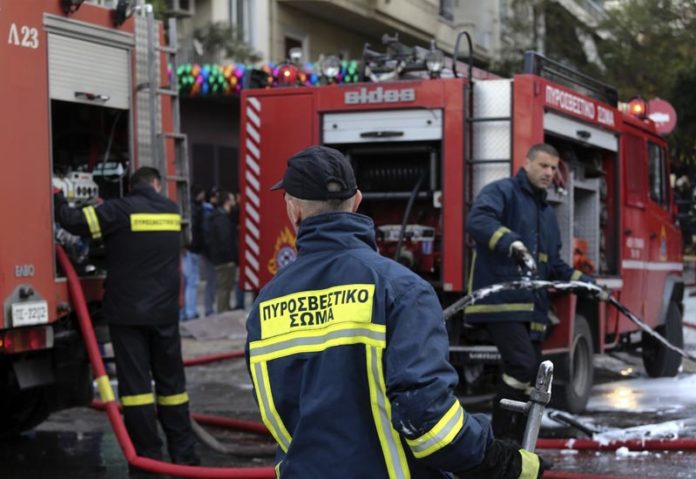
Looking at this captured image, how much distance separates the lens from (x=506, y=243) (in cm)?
696

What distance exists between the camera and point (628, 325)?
1019 cm

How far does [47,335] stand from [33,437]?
1790 millimetres

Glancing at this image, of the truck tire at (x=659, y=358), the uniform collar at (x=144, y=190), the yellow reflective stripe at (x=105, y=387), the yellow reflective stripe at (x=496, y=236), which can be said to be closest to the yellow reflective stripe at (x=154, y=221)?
the uniform collar at (x=144, y=190)

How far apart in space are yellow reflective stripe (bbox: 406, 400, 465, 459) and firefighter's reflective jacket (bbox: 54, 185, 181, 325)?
4361mm

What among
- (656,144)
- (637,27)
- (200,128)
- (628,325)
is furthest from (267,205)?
(637,27)

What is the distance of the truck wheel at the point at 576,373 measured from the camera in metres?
8.61

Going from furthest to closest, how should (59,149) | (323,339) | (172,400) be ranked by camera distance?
1. (59,149)
2. (172,400)
3. (323,339)

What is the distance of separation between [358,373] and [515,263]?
14.8ft

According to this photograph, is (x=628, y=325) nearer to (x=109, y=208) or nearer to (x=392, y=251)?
(x=392, y=251)

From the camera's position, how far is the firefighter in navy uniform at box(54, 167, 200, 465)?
6918 millimetres

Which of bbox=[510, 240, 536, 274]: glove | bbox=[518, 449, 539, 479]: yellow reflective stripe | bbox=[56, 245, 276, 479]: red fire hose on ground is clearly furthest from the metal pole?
bbox=[518, 449, 539, 479]: yellow reflective stripe

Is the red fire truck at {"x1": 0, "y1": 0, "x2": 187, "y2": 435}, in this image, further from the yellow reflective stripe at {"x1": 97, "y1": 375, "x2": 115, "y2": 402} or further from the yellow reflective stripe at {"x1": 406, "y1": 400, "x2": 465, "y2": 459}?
the yellow reflective stripe at {"x1": 406, "y1": 400, "x2": 465, "y2": 459}

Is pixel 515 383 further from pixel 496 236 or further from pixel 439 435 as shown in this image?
pixel 439 435

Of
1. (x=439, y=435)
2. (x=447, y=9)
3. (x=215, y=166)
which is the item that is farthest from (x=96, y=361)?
(x=447, y=9)
